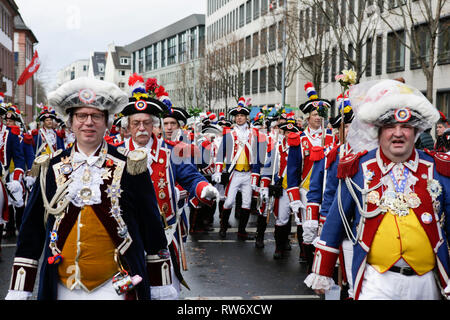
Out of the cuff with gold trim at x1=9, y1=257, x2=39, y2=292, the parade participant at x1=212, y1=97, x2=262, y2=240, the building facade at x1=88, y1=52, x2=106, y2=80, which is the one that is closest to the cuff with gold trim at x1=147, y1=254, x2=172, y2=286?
the cuff with gold trim at x1=9, y1=257, x2=39, y2=292

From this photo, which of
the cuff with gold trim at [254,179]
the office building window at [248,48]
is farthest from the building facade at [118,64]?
the cuff with gold trim at [254,179]

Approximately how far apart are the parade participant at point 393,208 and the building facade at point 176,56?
59326mm

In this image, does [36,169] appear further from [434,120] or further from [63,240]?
[434,120]

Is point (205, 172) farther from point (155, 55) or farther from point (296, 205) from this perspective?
point (155, 55)

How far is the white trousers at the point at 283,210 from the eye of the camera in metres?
10.2

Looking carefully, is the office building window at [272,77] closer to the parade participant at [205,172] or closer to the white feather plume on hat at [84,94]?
the parade participant at [205,172]

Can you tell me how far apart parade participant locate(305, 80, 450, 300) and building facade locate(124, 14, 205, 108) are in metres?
59.3

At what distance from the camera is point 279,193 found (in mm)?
10406

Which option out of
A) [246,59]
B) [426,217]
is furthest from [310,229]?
[246,59]

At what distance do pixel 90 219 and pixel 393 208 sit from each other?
1.91 meters

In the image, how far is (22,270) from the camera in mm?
3928

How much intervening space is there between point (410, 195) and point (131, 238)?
1799mm

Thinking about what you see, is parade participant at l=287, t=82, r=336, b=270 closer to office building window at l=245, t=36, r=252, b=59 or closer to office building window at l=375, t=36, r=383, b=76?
office building window at l=375, t=36, r=383, b=76
